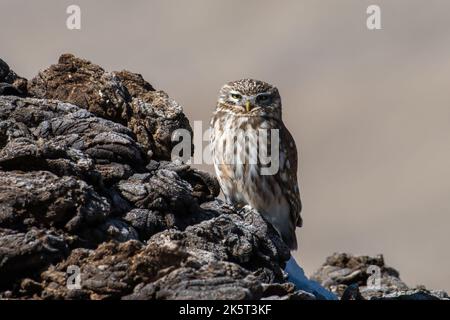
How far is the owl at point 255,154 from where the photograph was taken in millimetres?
14492

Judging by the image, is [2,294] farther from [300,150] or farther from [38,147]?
[300,150]

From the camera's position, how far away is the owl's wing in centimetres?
1482

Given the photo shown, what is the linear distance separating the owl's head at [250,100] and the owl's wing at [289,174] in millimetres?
277

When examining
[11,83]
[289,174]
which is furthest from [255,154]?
[11,83]

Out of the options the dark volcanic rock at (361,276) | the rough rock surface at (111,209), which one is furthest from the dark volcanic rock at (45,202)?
the dark volcanic rock at (361,276)

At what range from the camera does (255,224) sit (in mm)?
12633

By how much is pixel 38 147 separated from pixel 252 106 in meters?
4.19

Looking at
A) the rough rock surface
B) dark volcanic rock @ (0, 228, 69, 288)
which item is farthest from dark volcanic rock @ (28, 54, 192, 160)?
dark volcanic rock @ (0, 228, 69, 288)

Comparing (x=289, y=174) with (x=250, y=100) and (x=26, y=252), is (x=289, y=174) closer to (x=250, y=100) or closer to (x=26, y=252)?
(x=250, y=100)

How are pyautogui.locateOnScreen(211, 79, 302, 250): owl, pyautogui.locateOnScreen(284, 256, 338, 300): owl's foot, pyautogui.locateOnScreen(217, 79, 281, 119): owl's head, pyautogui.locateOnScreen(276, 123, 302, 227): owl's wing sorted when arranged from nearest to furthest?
pyautogui.locateOnScreen(284, 256, 338, 300): owl's foot, pyautogui.locateOnScreen(211, 79, 302, 250): owl, pyautogui.locateOnScreen(276, 123, 302, 227): owl's wing, pyautogui.locateOnScreen(217, 79, 281, 119): owl's head

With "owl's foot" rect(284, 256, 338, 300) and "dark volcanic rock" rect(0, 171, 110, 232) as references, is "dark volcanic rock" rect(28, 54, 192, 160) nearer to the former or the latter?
"owl's foot" rect(284, 256, 338, 300)

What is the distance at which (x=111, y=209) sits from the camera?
11.4 m

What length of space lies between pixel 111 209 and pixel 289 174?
3975 millimetres

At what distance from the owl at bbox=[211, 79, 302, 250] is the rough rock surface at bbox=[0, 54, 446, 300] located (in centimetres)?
83
